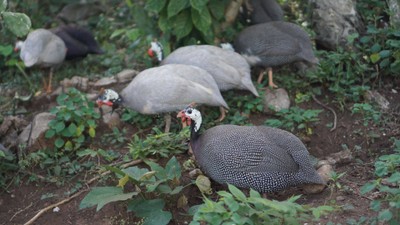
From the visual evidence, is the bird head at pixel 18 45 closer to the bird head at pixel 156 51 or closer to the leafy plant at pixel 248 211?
the bird head at pixel 156 51

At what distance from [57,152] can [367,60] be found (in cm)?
290

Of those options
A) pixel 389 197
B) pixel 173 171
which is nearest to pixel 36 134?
pixel 173 171

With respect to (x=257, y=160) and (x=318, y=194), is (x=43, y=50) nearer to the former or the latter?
(x=257, y=160)

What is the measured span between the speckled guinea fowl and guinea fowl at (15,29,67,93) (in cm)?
138

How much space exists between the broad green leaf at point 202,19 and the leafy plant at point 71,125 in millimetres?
1287

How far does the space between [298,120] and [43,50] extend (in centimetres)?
282

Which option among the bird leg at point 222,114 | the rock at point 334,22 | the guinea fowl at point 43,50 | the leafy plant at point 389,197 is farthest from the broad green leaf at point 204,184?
the guinea fowl at point 43,50

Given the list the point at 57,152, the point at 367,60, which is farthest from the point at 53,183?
the point at 367,60

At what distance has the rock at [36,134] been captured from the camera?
18.1ft

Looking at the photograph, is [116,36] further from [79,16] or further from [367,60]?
[367,60]

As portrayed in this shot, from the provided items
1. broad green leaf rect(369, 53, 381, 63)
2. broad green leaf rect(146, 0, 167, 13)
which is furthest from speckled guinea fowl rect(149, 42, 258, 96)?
broad green leaf rect(369, 53, 381, 63)

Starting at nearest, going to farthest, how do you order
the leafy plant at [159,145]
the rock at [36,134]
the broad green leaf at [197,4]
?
1. the leafy plant at [159,145]
2. the rock at [36,134]
3. the broad green leaf at [197,4]

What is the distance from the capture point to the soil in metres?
4.48

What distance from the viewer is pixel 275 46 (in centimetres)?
605
